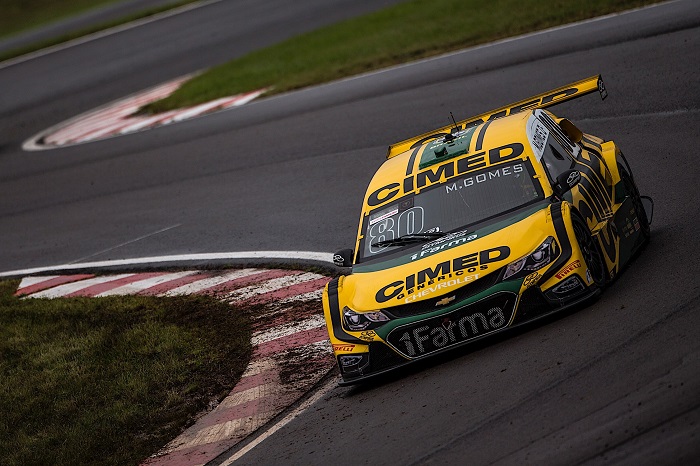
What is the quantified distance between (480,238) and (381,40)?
49.0 ft

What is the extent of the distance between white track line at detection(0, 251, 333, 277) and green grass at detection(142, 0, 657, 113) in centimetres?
762

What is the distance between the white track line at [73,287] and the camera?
13.3 metres

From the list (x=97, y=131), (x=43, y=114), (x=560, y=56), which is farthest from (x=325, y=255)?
(x=43, y=114)

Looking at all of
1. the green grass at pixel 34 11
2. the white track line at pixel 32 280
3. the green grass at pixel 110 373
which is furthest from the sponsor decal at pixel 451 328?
the green grass at pixel 34 11

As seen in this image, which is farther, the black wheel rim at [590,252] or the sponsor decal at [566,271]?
the black wheel rim at [590,252]

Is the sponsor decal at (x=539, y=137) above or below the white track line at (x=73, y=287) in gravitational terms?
above

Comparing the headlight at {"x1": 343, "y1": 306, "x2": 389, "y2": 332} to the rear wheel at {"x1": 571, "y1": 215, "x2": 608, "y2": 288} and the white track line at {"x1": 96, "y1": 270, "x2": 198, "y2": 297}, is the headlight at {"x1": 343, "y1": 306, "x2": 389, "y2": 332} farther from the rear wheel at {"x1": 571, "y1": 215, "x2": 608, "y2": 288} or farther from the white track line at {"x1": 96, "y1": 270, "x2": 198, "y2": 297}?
the white track line at {"x1": 96, "y1": 270, "x2": 198, "y2": 297}

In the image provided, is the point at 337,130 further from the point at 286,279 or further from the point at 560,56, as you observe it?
the point at 286,279

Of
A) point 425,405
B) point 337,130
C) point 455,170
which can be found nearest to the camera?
point 425,405

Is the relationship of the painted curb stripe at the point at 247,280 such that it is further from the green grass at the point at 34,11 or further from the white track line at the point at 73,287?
the green grass at the point at 34,11

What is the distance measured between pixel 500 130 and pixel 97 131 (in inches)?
554

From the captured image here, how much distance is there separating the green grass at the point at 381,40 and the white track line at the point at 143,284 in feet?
28.2

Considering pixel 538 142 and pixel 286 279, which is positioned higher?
pixel 538 142

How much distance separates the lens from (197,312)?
1137 centimetres
